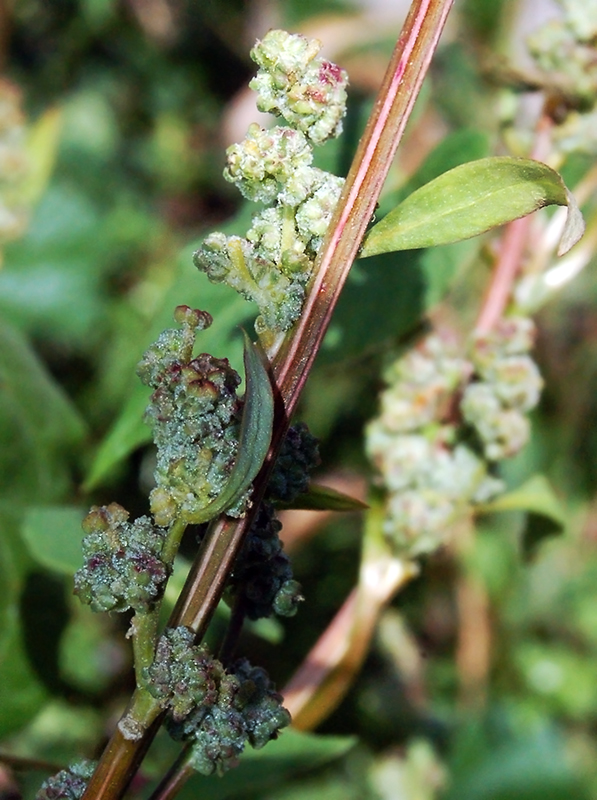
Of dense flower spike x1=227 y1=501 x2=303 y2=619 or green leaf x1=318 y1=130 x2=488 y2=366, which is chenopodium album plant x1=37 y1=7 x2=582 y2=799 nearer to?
dense flower spike x1=227 y1=501 x2=303 y2=619

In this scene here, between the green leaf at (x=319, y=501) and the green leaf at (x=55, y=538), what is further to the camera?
the green leaf at (x=55, y=538)

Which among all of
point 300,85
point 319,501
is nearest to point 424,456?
point 319,501

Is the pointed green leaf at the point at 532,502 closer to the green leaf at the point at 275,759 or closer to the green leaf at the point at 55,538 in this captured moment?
the green leaf at the point at 275,759

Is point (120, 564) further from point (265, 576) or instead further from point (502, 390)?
point (502, 390)

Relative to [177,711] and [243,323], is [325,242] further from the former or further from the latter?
[243,323]

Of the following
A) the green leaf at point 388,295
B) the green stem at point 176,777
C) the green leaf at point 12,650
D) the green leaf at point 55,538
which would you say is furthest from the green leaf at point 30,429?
the green stem at point 176,777

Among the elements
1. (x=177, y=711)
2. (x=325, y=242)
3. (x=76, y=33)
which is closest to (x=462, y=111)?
(x=76, y=33)
